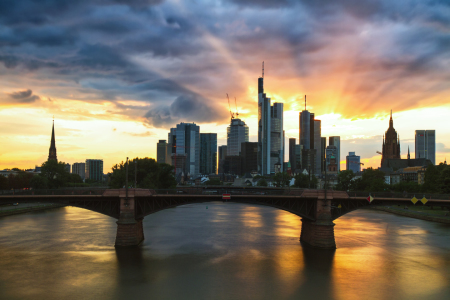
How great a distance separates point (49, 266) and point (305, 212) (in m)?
34.2

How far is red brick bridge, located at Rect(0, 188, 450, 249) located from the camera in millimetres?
52188

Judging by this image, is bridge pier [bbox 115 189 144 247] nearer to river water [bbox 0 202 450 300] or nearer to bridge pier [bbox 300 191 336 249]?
river water [bbox 0 202 450 300]

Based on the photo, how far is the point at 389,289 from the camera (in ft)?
121

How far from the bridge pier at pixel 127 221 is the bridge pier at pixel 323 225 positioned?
2463 cm

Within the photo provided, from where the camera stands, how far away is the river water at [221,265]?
3572cm

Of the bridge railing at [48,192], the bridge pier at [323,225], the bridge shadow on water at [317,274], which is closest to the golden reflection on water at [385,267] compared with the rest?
the bridge shadow on water at [317,274]

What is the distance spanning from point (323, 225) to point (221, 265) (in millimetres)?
16786

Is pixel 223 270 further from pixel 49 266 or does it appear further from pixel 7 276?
pixel 7 276

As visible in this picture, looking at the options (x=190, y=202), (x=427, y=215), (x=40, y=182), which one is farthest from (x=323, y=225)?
(x=40, y=182)

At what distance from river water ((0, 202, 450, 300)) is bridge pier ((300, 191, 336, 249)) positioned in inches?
71.6

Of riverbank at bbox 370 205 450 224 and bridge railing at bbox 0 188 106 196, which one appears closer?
bridge railing at bbox 0 188 106 196

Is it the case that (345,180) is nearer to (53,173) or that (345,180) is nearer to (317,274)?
(53,173)

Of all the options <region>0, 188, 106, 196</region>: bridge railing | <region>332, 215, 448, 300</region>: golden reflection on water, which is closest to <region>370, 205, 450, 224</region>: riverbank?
<region>332, 215, 448, 300</region>: golden reflection on water

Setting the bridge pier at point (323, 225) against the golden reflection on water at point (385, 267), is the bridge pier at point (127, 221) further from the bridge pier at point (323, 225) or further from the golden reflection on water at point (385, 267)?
the golden reflection on water at point (385, 267)
